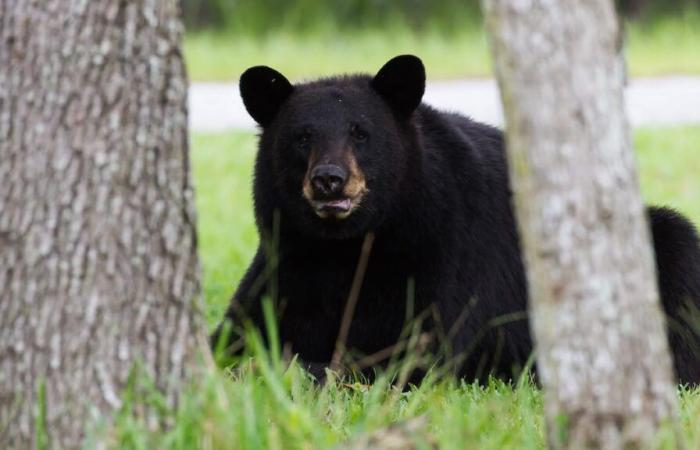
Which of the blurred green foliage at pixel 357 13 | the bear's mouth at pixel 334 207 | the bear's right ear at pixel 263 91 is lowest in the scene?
the bear's mouth at pixel 334 207

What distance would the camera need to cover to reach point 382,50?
1894cm

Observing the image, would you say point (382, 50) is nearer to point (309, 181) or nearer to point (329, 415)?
point (309, 181)

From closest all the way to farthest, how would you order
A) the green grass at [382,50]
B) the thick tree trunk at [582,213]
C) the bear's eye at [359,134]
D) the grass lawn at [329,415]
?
the thick tree trunk at [582,213] < the grass lawn at [329,415] < the bear's eye at [359,134] < the green grass at [382,50]

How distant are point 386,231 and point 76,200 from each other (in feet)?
7.20

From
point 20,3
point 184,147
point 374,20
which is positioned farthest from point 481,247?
point 374,20

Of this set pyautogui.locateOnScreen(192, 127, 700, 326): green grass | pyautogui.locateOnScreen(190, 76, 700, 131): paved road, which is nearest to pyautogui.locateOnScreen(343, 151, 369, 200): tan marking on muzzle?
pyautogui.locateOnScreen(192, 127, 700, 326): green grass

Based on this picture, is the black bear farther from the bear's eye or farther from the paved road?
the paved road

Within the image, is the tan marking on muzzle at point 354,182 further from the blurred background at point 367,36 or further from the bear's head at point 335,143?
the blurred background at point 367,36

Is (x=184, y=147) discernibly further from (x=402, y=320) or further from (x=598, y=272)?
(x=402, y=320)

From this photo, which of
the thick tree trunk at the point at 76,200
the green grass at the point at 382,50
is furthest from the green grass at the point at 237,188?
the green grass at the point at 382,50

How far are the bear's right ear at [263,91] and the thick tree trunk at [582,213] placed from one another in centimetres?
241

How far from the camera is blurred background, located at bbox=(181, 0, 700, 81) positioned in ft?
59.0

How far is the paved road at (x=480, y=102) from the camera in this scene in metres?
14.6

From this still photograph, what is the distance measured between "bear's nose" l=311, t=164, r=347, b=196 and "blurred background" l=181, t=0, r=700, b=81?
12.1 meters
